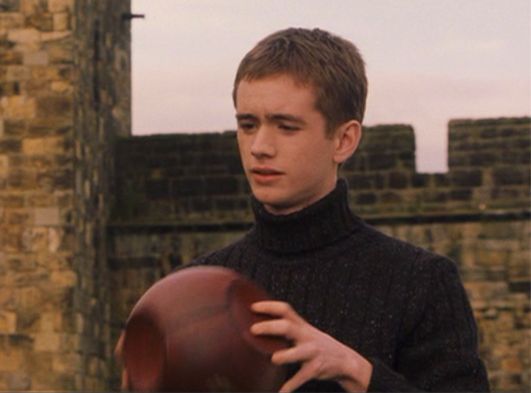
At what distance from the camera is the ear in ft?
10.8

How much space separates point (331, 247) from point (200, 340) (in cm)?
58

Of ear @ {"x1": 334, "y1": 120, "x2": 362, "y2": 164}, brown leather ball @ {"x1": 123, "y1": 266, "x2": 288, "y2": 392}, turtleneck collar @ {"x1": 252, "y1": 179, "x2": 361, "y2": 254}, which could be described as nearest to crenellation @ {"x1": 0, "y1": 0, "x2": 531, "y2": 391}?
turtleneck collar @ {"x1": 252, "y1": 179, "x2": 361, "y2": 254}

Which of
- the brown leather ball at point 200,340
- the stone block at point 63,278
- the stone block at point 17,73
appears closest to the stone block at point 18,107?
the stone block at point 17,73

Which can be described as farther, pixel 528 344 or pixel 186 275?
pixel 528 344

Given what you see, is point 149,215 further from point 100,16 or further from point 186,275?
point 186,275

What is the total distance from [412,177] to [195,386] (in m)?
12.9

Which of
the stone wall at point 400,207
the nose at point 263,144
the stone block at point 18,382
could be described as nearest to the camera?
the nose at point 263,144

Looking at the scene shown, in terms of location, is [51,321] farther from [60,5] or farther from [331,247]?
[331,247]

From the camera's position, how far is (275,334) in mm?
2863

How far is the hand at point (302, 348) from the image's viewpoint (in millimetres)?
2861

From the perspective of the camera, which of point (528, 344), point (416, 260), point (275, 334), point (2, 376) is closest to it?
point (275, 334)

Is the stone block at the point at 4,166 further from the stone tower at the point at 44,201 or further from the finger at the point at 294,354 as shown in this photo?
the finger at the point at 294,354

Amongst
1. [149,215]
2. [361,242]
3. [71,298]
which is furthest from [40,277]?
[361,242]

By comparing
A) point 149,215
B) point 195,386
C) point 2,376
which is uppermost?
point 195,386
